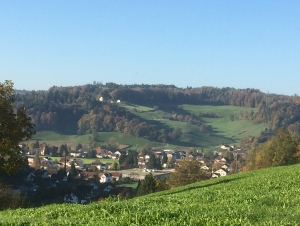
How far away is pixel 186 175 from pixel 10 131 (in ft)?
118

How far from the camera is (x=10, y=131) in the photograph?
21.2m

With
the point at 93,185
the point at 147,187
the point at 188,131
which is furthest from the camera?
the point at 188,131

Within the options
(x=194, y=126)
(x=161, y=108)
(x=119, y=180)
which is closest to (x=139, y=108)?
(x=161, y=108)

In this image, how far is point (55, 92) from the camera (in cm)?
17088

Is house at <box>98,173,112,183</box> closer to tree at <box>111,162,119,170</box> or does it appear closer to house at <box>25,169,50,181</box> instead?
house at <box>25,169,50,181</box>

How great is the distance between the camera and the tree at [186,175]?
5387cm

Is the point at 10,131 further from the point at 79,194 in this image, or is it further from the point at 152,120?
the point at 152,120

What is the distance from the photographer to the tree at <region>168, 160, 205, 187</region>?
53869 mm

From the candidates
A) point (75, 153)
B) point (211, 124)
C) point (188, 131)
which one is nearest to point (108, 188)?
point (75, 153)

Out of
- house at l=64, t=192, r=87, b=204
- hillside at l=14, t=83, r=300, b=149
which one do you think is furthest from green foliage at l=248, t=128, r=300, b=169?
hillside at l=14, t=83, r=300, b=149

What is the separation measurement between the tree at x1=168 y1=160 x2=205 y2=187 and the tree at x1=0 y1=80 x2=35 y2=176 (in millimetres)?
33580

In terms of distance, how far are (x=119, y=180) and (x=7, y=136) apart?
54.3m

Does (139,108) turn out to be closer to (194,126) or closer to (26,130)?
(194,126)

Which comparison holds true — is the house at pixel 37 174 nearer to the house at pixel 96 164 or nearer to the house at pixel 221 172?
the house at pixel 96 164
